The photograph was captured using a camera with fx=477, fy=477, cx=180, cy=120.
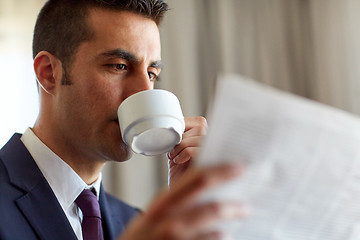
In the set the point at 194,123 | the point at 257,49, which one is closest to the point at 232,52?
the point at 257,49

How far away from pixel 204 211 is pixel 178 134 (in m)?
0.53

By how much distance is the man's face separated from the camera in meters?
1.12

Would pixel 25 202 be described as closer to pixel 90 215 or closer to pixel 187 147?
pixel 90 215

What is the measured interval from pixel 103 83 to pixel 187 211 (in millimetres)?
655

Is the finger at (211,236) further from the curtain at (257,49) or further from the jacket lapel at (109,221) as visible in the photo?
the curtain at (257,49)

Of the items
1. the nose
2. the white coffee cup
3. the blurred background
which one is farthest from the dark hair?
the blurred background

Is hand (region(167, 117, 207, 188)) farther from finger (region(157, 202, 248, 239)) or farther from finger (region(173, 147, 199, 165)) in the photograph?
finger (region(157, 202, 248, 239))

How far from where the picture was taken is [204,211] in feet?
1.68

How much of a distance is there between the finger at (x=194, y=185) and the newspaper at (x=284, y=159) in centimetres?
1

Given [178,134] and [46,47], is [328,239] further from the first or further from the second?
[46,47]

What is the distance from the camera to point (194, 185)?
1.65 ft

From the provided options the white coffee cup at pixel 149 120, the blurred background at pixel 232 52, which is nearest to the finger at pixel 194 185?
the white coffee cup at pixel 149 120

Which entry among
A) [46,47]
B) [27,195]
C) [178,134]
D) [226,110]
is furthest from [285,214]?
[46,47]

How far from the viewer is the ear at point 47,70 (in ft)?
3.94
